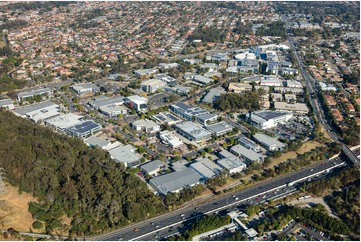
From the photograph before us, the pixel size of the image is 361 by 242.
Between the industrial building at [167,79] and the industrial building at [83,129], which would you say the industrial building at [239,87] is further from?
the industrial building at [83,129]

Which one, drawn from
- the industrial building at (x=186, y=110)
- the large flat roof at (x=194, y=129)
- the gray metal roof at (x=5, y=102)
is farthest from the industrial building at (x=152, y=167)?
the gray metal roof at (x=5, y=102)

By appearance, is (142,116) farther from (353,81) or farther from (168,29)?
(168,29)

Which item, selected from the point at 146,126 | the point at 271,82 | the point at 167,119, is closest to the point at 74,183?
the point at 146,126

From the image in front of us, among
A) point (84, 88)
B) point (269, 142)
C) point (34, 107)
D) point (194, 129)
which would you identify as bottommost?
point (84, 88)

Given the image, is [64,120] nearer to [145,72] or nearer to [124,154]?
[124,154]

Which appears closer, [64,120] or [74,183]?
[74,183]

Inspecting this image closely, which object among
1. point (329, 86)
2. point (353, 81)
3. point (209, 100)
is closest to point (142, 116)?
point (209, 100)

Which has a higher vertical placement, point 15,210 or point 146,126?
point 15,210
